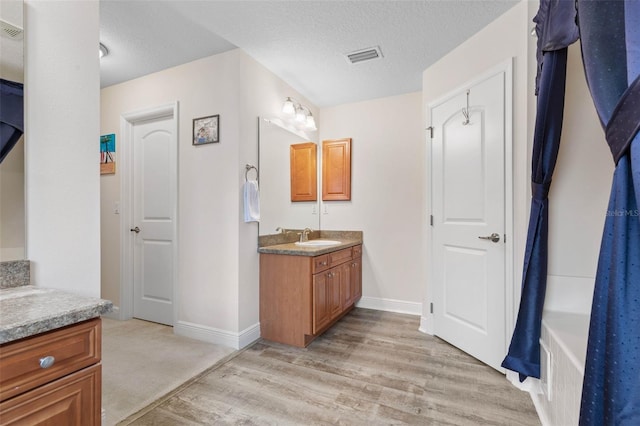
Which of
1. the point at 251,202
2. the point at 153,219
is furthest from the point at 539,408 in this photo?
the point at 153,219

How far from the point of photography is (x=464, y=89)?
2.29 m

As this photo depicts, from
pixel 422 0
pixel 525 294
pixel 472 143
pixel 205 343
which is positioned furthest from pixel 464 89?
pixel 205 343

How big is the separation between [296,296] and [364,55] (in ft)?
7.02

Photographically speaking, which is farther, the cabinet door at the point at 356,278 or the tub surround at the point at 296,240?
the cabinet door at the point at 356,278

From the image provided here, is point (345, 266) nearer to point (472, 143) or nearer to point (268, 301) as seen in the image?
point (268, 301)

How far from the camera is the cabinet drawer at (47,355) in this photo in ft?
2.36

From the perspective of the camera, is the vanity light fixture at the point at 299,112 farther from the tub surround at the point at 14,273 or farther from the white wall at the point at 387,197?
the tub surround at the point at 14,273

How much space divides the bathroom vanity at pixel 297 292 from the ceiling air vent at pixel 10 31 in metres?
1.89

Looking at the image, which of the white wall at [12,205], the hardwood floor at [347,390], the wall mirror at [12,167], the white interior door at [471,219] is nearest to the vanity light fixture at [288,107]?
the white interior door at [471,219]

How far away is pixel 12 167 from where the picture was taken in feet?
3.77

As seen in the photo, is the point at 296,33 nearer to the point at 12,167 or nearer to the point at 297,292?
the point at 12,167

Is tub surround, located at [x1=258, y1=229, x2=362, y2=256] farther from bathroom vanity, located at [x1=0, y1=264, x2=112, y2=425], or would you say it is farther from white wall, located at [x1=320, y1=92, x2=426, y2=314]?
bathroom vanity, located at [x1=0, y1=264, x2=112, y2=425]

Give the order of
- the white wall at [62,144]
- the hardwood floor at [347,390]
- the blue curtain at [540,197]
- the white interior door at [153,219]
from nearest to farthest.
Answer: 1. the white wall at [62,144]
2. the blue curtain at [540,197]
3. the hardwood floor at [347,390]
4. the white interior door at [153,219]

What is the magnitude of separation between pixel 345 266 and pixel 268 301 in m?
0.89
